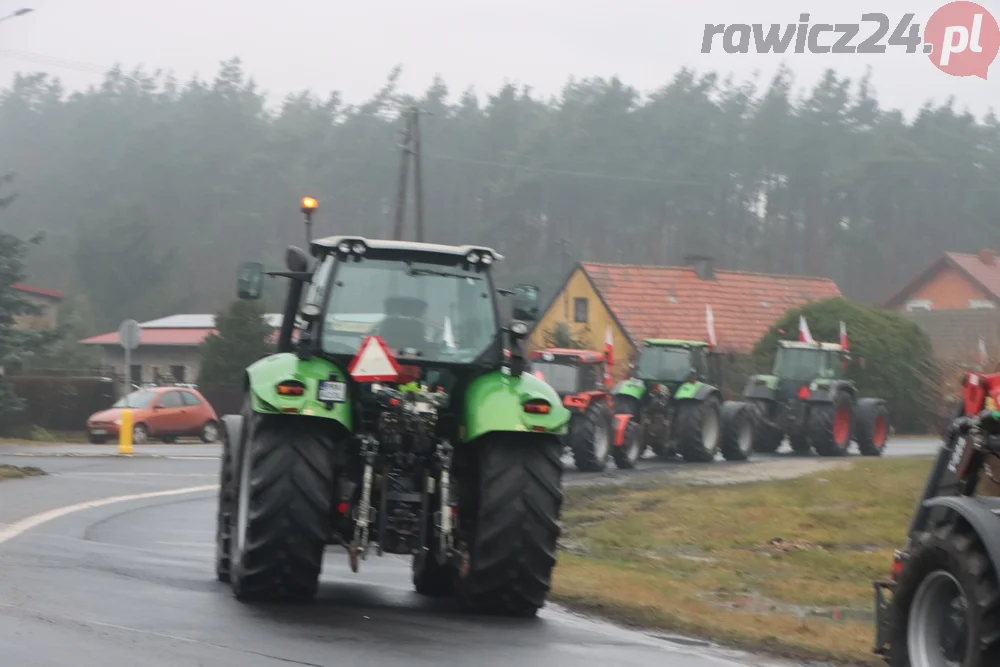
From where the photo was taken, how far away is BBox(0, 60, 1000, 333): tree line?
90.5m

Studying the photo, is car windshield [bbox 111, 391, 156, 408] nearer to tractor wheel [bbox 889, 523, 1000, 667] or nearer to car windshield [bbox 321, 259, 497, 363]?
car windshield [bbox 321, 259, 497, 363]

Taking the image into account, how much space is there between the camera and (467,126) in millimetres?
102125

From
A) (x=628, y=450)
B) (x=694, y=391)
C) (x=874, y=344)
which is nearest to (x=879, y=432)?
(x=694, y=391)

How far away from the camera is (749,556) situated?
14961 mm

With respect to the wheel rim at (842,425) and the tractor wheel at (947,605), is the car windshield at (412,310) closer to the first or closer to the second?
the tractor wheel at (947,605)

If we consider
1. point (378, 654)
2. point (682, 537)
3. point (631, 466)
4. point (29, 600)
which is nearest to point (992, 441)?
point (378, 654)

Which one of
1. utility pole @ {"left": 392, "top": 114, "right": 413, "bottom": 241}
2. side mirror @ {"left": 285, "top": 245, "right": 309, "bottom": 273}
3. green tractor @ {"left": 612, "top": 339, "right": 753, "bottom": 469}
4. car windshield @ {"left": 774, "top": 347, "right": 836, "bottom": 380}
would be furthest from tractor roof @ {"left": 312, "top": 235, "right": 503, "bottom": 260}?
utility pole @ {"left": 392, "top": 114, "right": 413, "bottom": 241}

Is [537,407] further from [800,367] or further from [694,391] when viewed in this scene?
[800,367]

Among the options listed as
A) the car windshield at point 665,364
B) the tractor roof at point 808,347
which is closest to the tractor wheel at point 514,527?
the car windshield at point 665,364

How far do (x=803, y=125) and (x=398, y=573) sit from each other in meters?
85.4

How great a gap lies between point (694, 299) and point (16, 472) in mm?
44274

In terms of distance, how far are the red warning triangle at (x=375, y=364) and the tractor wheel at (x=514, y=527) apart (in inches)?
30.5

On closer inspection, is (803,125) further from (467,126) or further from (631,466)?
(631,466)

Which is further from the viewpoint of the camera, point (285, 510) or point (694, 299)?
point (694, 299)
